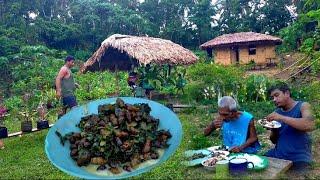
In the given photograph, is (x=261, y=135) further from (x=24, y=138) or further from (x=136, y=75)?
(x=136, y=75)

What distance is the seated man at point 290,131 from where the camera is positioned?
132 inches

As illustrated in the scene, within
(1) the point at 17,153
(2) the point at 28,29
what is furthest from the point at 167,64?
(2) the point at 28,29

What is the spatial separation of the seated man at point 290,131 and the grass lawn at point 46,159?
0.88m

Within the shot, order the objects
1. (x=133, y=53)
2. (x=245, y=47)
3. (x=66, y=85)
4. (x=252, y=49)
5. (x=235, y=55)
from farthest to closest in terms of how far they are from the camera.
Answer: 1. (x=235, y=55)
2. (x=252, y=49)
3. (x=245, y=47)
4. (x=133, y=53)
5. (x=66, y=85)

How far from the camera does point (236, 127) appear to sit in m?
3.81

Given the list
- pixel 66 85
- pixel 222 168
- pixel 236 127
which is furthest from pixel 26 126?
pixel 222 168

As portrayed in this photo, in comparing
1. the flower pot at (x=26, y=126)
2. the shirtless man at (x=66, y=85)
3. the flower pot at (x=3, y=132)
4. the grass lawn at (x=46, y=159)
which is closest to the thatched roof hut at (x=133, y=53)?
the grass lawn at (x=46, y=159)

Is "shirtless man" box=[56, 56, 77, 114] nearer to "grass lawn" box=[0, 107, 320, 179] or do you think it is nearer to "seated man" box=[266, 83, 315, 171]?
"grass lawn" box=[0, 107, 320, 179]

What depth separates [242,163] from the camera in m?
3.02

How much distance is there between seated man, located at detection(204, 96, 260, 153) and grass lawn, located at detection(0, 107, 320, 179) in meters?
0.55

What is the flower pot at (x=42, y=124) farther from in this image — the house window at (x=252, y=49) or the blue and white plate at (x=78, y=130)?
the house window at (x=252, y=49)

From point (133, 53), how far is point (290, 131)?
31.9 feet

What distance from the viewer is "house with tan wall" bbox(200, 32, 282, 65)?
2405 centimetres

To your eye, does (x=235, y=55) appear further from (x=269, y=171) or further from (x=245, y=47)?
(x=269, y=171)
